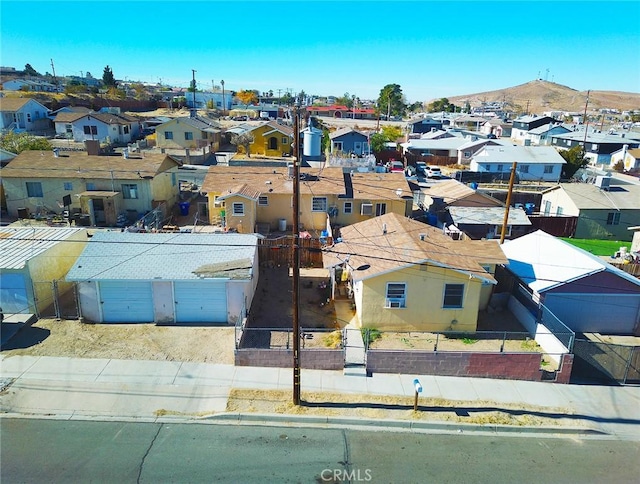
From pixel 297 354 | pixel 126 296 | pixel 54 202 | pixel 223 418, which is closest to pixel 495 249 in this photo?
pixel 297 354

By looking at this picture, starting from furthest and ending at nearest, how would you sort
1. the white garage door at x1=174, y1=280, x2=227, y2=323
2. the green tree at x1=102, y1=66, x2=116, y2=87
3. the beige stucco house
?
the green tree at x1=102, y1=66, x2=116, y2=87
the beige stucco house
the white garage door at x1=174, y1=280, x2=227, y2=323

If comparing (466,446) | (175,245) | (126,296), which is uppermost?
(175,245)

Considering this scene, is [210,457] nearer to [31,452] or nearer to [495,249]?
[31,452]

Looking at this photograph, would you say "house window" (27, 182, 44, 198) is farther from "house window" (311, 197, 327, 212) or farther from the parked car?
the parked car

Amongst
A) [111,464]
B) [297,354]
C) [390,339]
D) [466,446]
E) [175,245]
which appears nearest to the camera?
[111,464]

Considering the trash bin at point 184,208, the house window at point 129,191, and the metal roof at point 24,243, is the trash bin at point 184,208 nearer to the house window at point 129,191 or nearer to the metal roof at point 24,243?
the house window at point 129,191

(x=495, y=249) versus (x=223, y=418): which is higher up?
(x=495, y=249)

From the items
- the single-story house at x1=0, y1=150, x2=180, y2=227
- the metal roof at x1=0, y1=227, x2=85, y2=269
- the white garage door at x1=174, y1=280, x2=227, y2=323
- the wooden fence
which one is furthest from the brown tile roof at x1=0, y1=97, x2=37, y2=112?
the white garage door at x1=174, y1=280, x2=227, y2=323
